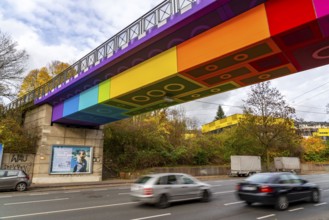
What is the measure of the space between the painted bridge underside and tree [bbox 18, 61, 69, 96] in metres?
25.6

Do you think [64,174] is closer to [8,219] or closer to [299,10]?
[8,219]

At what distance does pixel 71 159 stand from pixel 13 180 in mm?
7618

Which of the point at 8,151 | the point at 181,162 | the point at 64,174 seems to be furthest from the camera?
the point at 181,162

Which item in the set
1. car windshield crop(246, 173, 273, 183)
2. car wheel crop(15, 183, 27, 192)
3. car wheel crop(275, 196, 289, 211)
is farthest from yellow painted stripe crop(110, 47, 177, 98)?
car wheel crop(15, 183, 27, 192)

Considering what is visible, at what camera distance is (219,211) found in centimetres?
937

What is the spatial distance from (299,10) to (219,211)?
24.3ft

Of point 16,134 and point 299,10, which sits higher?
point 299,10

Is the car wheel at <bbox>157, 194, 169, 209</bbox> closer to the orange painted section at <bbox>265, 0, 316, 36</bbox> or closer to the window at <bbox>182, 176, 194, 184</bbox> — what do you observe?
the window at <bbox>182, 176, 194, 184</bbox>

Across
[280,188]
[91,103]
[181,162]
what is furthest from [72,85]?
[181,162]

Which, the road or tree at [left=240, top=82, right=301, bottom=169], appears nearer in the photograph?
the road

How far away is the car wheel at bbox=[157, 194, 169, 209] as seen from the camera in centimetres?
998

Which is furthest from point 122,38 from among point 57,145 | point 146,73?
point 57,145

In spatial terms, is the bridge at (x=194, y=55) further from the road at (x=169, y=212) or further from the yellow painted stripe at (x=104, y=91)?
the road at (x=169, y=212)

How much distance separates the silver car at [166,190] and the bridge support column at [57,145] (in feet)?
48.8
